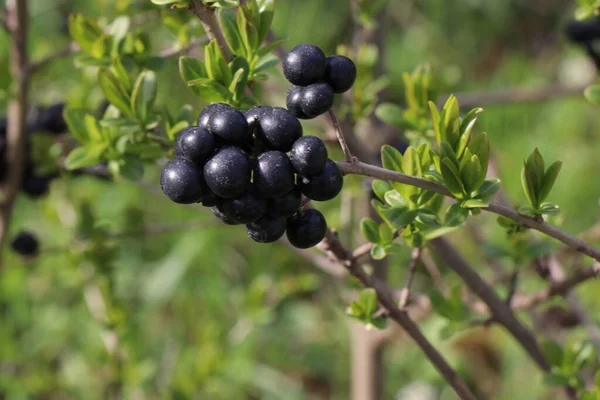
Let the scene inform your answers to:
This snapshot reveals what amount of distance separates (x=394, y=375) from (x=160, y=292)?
101cm

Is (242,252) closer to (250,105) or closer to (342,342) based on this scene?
(342,342)

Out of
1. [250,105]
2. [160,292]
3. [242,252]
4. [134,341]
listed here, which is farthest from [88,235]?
[242,252]

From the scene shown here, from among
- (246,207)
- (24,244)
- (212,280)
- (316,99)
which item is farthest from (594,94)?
(212,280)

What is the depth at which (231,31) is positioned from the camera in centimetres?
76

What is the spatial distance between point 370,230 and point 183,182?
11.5 inches

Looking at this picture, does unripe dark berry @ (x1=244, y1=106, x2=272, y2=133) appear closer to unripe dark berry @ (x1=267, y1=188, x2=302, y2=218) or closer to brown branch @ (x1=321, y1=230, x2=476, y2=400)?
unripe dark berry @ (x1=267, y1=188, x2=302, y2=218)

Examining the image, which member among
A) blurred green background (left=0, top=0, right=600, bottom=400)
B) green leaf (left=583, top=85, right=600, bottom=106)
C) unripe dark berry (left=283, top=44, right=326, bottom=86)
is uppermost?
unripe dark berry (left=283, top=44, right=326, bottom=86)

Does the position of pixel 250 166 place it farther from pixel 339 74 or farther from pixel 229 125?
pixel 339 74

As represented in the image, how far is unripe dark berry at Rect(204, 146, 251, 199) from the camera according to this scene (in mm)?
588

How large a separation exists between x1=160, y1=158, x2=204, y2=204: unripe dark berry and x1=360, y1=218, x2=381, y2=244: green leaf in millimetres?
259

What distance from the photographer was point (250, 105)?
0.78 metres

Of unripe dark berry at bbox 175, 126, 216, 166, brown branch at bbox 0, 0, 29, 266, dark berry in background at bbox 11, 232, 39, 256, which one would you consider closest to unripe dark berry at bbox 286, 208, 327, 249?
unripe dark berry at bbox 175, 126, 216, 166

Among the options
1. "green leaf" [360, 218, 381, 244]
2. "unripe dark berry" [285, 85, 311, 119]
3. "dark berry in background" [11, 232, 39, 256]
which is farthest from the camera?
"dark berry in background" [11, 232, 39, 256]

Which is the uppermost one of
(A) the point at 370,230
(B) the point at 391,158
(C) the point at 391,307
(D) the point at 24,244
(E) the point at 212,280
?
(B) the point at 391,158
